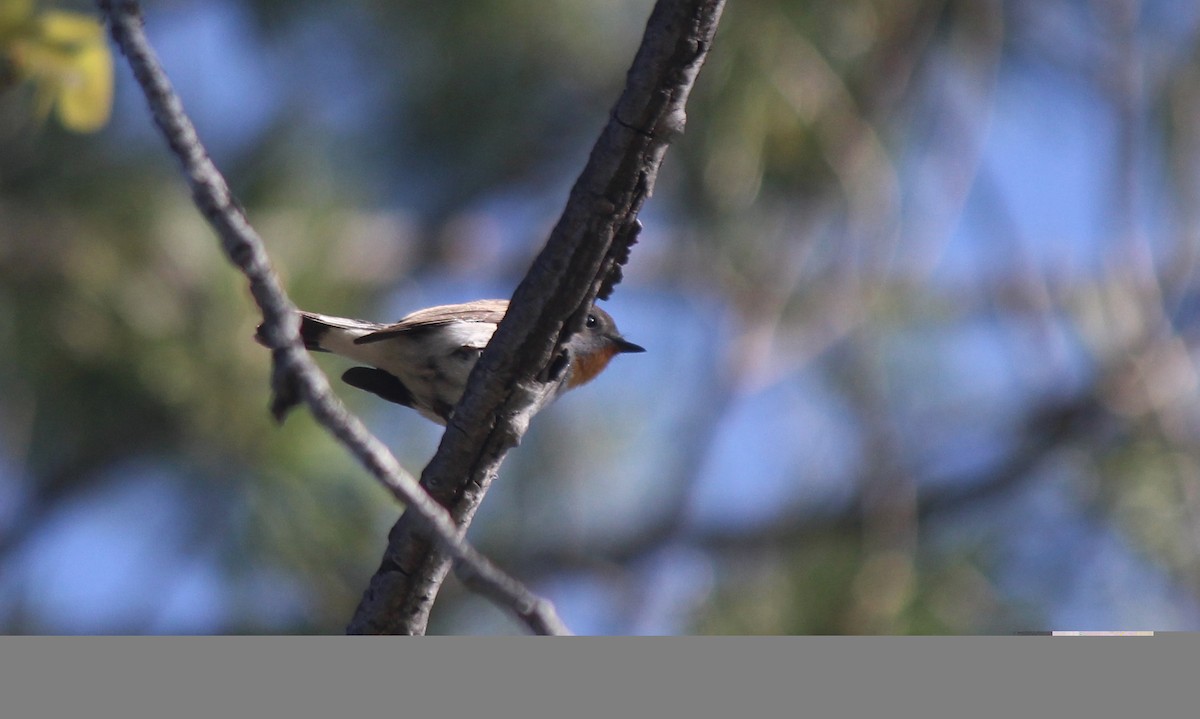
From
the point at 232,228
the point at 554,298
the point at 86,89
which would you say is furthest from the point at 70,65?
the point at 554,298

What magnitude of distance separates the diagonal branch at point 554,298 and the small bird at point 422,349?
79 centimetres

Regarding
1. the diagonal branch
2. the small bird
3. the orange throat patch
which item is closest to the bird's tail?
the small bird

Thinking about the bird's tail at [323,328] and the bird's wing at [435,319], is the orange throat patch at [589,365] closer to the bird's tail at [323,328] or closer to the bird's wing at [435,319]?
the bird's wing at [435,319]

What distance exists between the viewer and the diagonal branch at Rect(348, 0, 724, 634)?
3.34 ft

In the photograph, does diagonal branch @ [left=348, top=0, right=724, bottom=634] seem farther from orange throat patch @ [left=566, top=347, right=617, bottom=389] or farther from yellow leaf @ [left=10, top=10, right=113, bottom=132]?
orange throat patch @ [left=566, top=347, right=617, bottom=389]

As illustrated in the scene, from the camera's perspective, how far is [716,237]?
122 inches

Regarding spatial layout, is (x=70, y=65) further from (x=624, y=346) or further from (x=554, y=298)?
(x=624, y=346)

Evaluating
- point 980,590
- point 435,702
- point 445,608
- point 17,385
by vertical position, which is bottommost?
point 435,702

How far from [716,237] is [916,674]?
219cm

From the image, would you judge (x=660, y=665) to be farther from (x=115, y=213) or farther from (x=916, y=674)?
(x=115, y=213)

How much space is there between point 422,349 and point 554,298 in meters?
1.03

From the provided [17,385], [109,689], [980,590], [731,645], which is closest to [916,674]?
[731,645]

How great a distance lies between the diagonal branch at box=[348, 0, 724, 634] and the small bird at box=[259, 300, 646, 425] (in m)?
0.79

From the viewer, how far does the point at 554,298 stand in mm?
1125
